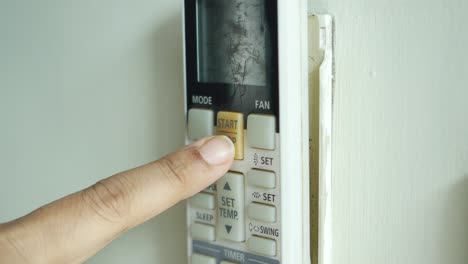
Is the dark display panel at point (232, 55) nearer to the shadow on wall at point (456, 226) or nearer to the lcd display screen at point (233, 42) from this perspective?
the lcd display screen at point (233, 42)

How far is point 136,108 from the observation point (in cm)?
47

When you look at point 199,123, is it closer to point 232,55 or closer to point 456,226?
point 232,55

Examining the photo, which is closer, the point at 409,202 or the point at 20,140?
the point at 409,202

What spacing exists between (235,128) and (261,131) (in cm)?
→ 2

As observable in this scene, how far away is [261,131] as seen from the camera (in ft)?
1.18

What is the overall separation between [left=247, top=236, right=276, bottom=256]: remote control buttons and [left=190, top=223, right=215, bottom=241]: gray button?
3 cm

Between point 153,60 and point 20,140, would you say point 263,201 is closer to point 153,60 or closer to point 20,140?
point 153,60

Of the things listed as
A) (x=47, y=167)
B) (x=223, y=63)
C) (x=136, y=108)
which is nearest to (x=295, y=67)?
(x=223, y=63)

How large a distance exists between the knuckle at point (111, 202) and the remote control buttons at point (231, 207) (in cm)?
7

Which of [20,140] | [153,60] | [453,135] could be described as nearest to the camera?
[453,135]

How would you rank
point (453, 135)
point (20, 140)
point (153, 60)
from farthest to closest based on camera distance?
point (20, 140)
point (153, 60)
point (453, 135)

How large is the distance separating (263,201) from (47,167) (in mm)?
277

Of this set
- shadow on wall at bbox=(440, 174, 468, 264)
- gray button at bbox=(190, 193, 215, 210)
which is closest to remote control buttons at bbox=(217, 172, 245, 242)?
gray button at bbox=(190, 193, 215, 210)

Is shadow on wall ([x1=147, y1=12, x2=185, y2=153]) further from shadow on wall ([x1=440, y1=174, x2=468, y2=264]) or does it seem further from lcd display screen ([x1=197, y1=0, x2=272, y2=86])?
shadow on wall ([x1=440, y1=174, x2=468, y2=264])
